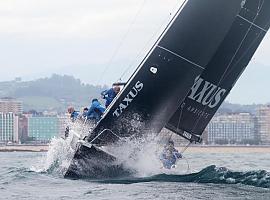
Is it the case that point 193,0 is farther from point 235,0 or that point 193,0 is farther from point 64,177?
point 64,177

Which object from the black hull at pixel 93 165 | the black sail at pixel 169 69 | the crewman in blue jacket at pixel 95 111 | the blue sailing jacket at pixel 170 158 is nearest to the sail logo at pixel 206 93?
the black sail at pixel 169 69

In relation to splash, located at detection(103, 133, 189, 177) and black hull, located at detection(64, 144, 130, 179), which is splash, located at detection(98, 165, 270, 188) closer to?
splash, located at detection(103, 133, 189, 177)

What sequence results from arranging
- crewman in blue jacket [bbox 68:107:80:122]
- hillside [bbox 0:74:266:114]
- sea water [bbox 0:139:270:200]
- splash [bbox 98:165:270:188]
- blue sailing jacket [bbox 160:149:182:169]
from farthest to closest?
hillside [bbox 0:74:266:114] → crewman in blue jacket [bbox 68:107:80:122] → blue sailing jacket [bbox 160:149:182:169] → splash [bbox 98:165:270:188] → sea water [bbox 0:139:270:200]

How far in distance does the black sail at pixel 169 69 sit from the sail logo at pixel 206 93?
0.48 meters

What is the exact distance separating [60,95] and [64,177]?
483 feet

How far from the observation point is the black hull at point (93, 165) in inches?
516

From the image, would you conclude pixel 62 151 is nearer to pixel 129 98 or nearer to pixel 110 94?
pixel 110 94

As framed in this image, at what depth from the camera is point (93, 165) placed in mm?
13195

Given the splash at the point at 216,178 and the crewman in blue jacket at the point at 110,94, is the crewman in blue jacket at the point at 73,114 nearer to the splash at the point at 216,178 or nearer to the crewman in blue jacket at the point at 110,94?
the crewman in blue jacket at the point at 110,94

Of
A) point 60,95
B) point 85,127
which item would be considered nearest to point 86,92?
point 60,95

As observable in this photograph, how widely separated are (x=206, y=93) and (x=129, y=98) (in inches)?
66.7

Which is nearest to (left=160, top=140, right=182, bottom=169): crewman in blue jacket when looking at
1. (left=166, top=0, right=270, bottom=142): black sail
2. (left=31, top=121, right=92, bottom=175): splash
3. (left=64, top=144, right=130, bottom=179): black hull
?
(left=166, top=0, right=270, bottom=142): black sail

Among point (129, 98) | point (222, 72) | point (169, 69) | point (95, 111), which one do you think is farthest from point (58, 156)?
point (222, 72)

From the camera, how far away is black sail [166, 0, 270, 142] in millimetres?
13695
